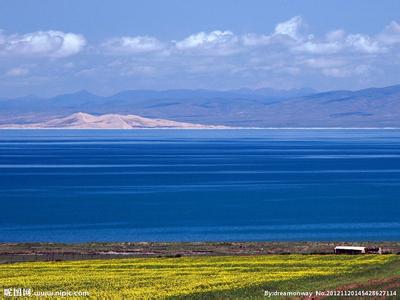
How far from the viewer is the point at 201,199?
269ft

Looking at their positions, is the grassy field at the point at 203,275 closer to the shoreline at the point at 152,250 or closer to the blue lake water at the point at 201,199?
the shoreline at the point at 152,250

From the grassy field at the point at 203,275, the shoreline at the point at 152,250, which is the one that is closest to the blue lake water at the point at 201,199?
the shoreline at the point at 152,250

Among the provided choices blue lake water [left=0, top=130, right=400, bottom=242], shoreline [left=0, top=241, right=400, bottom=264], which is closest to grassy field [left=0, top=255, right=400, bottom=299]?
shoreline [left=0, top=241, right=400, bottom=264]

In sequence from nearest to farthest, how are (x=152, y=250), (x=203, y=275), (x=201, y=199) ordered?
(x=203, y=275)
(x=152, y=250)
(x=201, y=199)

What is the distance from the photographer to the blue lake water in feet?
201

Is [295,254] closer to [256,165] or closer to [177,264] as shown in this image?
[177,264]

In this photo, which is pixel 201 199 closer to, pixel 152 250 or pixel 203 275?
pixel 152 250

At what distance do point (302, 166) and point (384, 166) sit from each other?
958 centimetres

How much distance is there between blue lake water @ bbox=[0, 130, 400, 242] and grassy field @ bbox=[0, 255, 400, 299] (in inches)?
600

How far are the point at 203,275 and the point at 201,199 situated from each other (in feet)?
148

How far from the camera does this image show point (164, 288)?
3244 centimetres

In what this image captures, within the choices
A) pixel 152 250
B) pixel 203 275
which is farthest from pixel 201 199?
pixel 203 275

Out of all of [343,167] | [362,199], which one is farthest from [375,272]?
[343,167]

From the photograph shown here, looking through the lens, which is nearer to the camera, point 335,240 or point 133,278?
point 133,278
